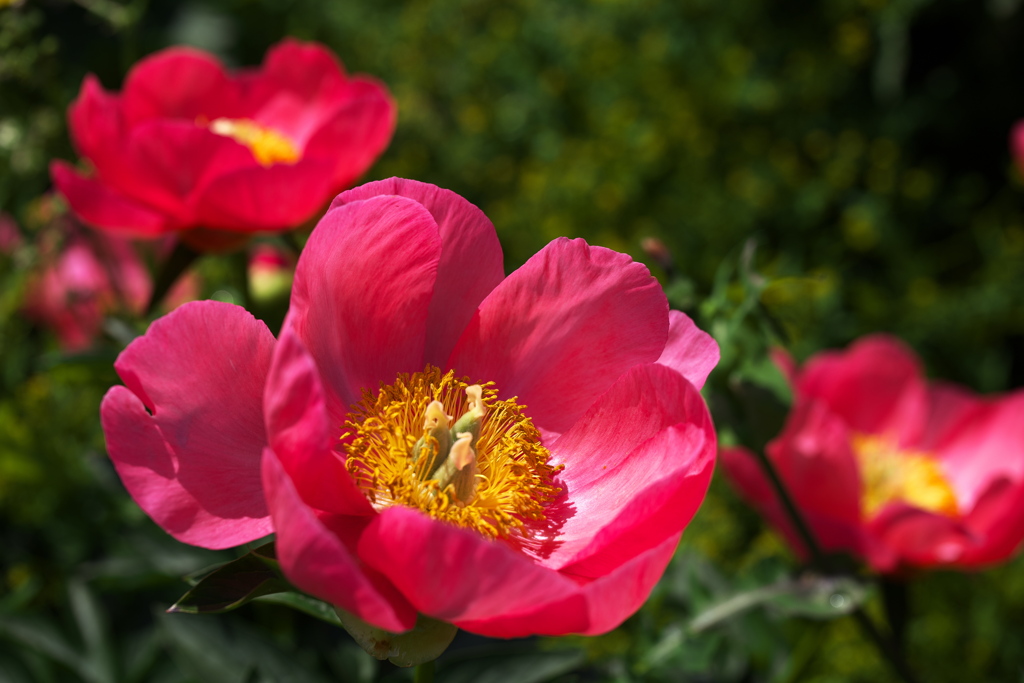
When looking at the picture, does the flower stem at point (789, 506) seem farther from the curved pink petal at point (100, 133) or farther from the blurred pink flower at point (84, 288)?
the blurred pink flower at point (84, 288)

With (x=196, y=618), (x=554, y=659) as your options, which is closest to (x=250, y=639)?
(x=196, y=618)

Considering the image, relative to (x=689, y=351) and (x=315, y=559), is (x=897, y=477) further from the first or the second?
(x=315, y=559)

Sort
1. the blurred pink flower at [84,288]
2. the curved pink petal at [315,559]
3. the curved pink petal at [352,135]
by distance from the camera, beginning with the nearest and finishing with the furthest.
A: the curved pink petal at [315,559] → the curved pink petal at [352,135] → the blurred pink flower at [84,288]

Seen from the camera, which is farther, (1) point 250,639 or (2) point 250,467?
(1) point 250,639

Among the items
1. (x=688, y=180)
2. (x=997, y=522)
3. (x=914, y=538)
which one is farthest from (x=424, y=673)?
(x=688, y=180)

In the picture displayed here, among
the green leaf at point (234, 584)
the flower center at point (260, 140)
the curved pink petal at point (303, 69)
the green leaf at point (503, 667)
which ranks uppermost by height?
the curved pink petal at point (303, 69)

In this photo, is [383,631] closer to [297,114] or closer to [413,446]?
[413,446]

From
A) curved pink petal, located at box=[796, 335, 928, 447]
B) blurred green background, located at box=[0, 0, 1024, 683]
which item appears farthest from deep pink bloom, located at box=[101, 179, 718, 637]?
Answer: curved pink petal, located at box=[796, 335, 928, 447]

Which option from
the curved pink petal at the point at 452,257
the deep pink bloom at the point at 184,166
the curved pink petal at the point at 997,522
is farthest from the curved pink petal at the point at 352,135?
the curved pink petal at the point at 997,522
